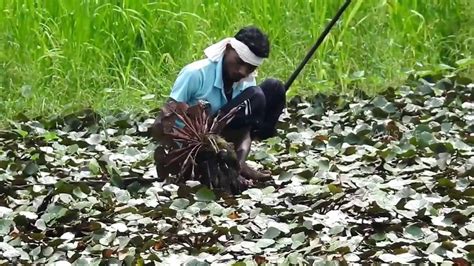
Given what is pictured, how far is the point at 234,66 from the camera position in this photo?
538cm

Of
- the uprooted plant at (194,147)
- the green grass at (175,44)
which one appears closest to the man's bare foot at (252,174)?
the uprooted plant at (194,147)

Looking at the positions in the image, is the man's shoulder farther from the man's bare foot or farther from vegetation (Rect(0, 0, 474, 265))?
the man's bare foot

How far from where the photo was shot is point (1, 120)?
742cm

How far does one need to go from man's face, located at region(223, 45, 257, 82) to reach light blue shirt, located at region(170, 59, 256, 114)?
0.04 m

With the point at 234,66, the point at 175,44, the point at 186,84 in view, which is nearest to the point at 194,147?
the point at 186,84

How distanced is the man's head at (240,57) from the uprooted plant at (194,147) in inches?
7.6

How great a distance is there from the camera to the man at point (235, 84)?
535 centimetres

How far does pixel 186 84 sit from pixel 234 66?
0.79 ft

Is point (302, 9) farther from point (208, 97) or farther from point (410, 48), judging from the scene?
point (208, 97)

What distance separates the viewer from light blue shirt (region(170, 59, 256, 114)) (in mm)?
5359

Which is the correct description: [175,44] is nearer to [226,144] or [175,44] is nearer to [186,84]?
[186,84]

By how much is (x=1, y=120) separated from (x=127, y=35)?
4.91 feet

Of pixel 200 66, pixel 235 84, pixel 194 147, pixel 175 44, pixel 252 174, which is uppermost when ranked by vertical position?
pixel 200 66

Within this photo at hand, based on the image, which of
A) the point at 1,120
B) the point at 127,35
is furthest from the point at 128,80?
the point at 1,120
